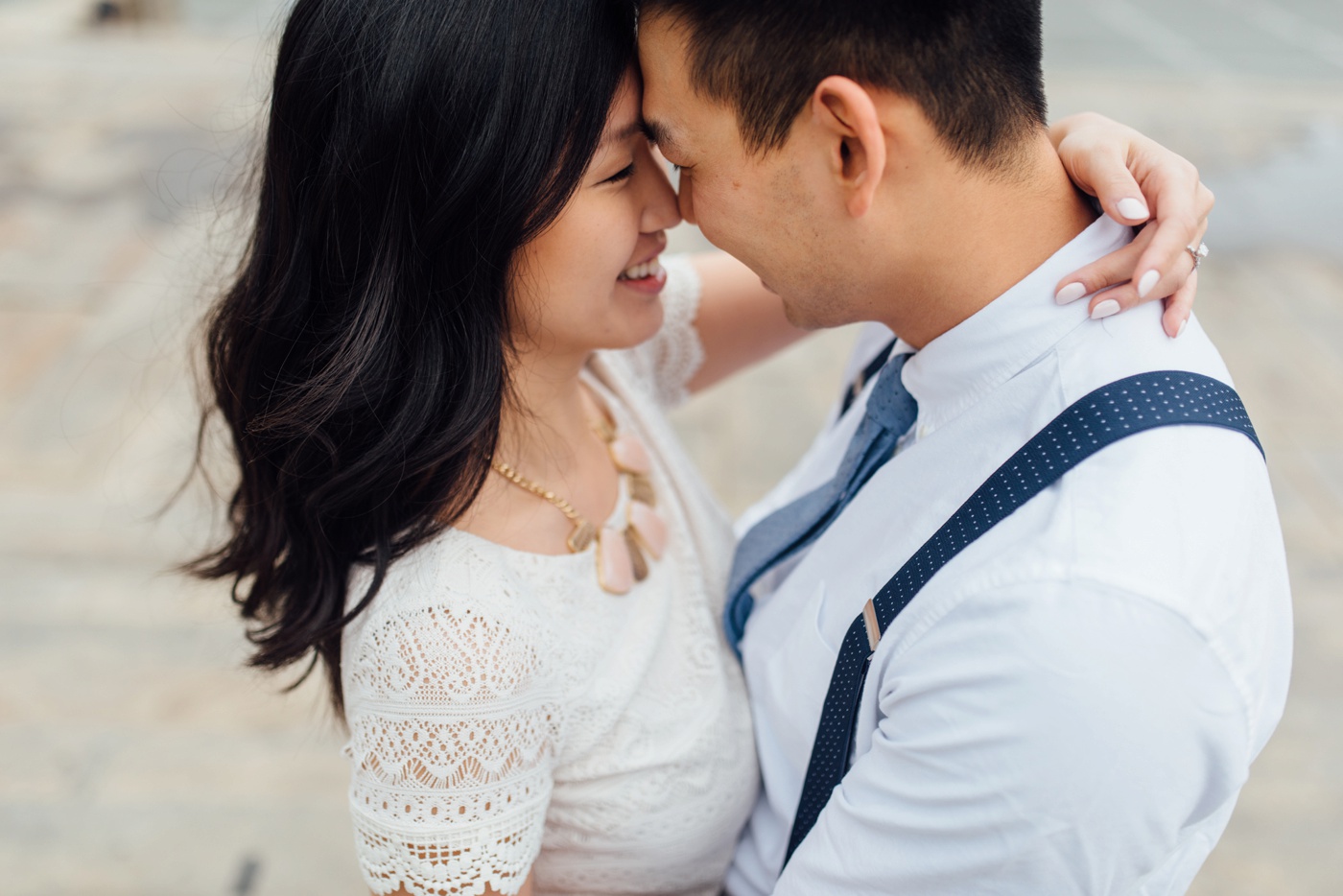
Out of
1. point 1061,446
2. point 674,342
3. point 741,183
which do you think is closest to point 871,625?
point 1061,446

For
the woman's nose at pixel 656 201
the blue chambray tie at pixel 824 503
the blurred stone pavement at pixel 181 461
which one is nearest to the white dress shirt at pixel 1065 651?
the blue chambray tie at pixel 824 503

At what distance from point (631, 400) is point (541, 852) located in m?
0.72

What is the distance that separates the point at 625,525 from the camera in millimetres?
1633

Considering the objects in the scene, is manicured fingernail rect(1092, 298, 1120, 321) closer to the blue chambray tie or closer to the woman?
the woman

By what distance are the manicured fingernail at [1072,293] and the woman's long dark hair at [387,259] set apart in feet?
1.81

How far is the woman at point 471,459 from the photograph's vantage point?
122cm

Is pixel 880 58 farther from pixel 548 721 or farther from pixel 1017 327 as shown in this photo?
pixel 548 721

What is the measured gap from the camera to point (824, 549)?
1.43 m

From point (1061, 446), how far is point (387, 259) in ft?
2.56

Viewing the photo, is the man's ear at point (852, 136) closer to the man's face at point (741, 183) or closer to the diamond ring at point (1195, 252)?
the man's face at point (741, 183)

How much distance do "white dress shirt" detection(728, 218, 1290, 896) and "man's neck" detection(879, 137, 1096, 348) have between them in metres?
0.04

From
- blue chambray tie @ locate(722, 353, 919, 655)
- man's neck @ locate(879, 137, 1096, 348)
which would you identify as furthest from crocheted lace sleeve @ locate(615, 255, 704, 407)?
man's neck @ locate(879, 137, 1096, 348)

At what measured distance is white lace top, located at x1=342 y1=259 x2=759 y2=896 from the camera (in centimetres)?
126

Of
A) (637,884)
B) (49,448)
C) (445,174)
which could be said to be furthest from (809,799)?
(49,448)
